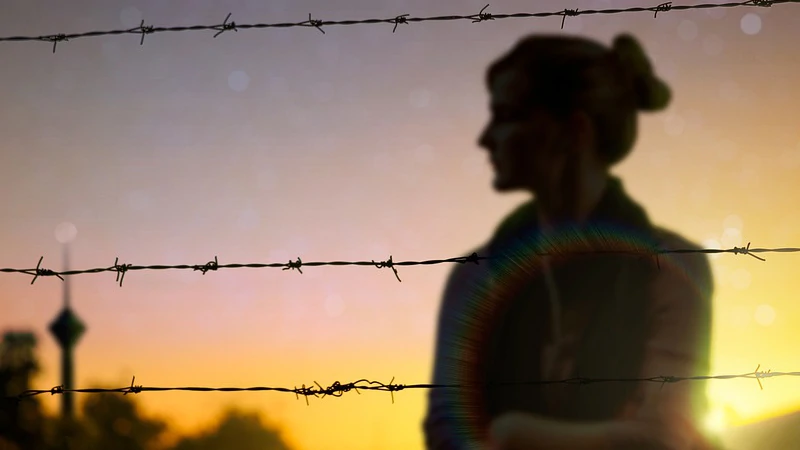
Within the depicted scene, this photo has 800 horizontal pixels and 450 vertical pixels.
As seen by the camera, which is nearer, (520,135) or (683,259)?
(683,259)

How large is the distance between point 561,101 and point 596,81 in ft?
0.75

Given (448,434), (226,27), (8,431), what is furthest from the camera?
(8,431)

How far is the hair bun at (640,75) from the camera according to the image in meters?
4.46

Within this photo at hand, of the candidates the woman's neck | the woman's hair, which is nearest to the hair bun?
the woman's hair

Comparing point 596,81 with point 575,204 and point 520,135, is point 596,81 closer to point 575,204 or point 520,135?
point 520,135

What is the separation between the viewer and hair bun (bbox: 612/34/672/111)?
14.6 ft

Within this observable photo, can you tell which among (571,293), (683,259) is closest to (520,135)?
(571,293)

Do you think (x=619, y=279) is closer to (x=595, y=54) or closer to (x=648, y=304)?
(x=648, y=304)

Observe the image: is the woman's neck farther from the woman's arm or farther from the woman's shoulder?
the woman's arm

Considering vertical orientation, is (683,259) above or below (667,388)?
above

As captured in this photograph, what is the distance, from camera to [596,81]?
15.4 feet

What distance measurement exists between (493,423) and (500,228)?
3.67 feet

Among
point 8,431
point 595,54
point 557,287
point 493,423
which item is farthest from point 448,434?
point 8,431

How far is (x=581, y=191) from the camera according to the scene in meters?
4.71
